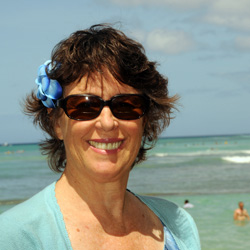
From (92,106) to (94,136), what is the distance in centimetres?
14

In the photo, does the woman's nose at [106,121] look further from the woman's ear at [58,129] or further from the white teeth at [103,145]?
the woman's ear at [58,129]

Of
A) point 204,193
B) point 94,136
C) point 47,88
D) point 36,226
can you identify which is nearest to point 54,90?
point 47,88

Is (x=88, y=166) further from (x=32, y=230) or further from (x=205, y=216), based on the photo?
(x=205, y=216)

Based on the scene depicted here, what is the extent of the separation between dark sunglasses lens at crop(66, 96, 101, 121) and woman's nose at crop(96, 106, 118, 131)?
A: 3 centimetres

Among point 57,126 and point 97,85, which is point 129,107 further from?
point 57,126

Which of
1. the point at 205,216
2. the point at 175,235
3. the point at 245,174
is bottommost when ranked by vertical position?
the point at 245,174

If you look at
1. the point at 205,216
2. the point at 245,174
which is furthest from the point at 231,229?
the point at 245,174

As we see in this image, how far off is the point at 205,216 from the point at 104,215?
13038mm

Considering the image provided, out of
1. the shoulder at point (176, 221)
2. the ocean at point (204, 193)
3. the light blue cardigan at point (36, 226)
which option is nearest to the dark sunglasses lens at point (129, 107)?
the light blue cardigan at point (36, 226)

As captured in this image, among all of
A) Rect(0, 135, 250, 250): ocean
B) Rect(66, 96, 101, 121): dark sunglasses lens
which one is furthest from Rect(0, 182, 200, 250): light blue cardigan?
Rect(0, 135, 250, 250): ocean

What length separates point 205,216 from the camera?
1484 centimetres

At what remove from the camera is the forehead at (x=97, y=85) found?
2.18 m

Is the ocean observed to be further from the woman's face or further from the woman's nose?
the woman's nose

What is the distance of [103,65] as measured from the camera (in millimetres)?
2219
